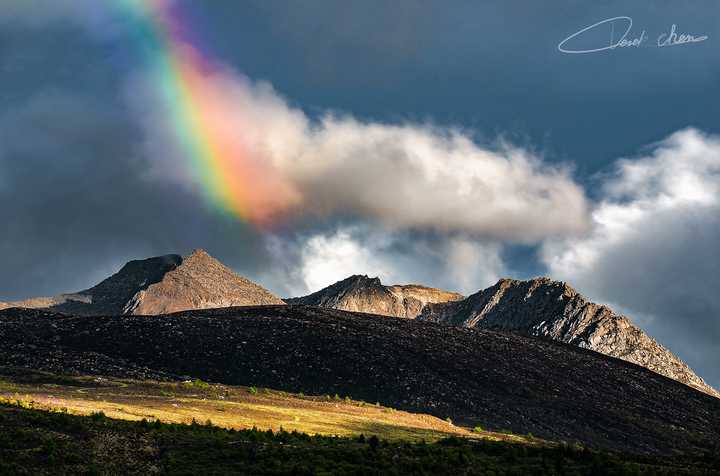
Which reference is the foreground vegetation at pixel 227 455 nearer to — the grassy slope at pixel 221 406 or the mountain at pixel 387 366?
the grassy slope at pixel 221 406

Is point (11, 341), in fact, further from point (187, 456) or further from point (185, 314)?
point (187, 456)

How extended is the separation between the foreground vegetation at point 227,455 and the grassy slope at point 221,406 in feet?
28.6

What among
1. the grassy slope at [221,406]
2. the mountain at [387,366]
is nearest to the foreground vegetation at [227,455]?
the grassy slope at [221,406]

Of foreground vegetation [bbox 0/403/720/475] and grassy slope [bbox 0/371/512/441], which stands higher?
grassy slope [bbox 0/371/512/441]

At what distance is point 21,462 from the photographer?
1307 inches

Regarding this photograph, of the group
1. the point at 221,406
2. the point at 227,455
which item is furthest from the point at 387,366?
the point at 227,455

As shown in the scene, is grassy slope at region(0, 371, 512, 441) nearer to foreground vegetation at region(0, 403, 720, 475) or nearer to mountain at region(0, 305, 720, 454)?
mountain at region(0, 305, 720, 454)

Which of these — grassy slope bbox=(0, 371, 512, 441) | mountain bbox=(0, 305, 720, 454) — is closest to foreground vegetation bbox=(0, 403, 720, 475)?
grassy slope bbox=(0, 371, 512, 441)

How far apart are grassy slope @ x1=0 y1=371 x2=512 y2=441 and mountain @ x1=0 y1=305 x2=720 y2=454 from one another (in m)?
7.94

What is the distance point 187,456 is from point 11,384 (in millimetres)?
40513

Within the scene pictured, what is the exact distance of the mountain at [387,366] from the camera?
8912 centimetres

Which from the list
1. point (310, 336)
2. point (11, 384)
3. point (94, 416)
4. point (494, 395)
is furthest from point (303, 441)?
point (310, 336)

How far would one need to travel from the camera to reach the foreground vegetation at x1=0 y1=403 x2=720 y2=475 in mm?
35031

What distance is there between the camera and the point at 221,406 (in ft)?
212
